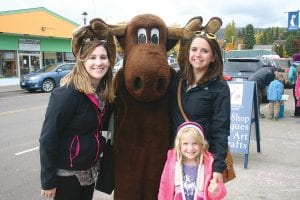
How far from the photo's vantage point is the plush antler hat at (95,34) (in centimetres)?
310

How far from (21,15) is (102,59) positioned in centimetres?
2428

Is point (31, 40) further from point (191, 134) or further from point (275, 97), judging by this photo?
point (191, 134)

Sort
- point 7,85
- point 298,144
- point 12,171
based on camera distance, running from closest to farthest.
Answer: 1. point 12,171
2. point 298,144
3. point 7,85

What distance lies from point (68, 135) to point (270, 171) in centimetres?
407

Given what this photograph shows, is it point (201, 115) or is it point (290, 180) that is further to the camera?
point (290, 180)

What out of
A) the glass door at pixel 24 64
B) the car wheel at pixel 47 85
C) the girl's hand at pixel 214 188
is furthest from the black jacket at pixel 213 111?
the glass door at pixel 24 64

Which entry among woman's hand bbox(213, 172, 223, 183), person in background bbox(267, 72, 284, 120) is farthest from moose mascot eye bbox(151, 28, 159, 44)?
person in background bbox(267, 72, 284, 120)

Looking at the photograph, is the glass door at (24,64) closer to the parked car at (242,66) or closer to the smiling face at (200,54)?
the parked car at (242,66)

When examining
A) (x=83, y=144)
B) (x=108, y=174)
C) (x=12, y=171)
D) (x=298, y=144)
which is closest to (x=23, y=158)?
(x=12, y=171)

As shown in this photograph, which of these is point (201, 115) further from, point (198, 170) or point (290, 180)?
point (290, 180)

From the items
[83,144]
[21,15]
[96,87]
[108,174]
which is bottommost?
[108,174]

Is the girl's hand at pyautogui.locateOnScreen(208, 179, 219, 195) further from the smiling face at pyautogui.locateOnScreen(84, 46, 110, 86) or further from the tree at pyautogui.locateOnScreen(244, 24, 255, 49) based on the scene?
the tree at pyautogui.locateOnScreen(244, 24, 255, 49)

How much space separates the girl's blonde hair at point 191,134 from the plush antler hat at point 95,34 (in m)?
0.87

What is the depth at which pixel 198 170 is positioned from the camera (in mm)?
2895
